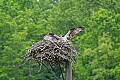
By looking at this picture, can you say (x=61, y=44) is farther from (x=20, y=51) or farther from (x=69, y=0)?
(x=69, y=0)

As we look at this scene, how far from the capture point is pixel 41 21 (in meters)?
27.8

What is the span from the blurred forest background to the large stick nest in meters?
14.5

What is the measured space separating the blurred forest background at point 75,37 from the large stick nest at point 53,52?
14.5 metres

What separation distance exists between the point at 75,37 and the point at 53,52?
19887 millimetres

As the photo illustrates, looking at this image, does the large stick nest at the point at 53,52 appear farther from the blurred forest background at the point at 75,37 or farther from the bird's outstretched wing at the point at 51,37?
the blurred forest background at the point at 75,37

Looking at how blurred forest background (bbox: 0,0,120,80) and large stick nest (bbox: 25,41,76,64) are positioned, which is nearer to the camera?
large stick nest (bbox: 25,41,76,64)

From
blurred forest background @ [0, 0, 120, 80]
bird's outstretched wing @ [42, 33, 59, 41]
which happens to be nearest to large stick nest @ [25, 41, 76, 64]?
bird's outstretched wing @ [42, 33, 59, 41]

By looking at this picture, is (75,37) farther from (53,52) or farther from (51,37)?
(53,52)

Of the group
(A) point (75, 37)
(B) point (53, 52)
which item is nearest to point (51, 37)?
(B) point (53, 52)

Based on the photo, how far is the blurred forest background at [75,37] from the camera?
22.0 m

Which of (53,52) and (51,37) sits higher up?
(51,37)

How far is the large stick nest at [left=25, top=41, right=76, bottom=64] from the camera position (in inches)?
258

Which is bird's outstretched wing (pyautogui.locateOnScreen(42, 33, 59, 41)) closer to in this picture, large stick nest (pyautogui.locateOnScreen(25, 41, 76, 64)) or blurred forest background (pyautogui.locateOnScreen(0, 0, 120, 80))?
large stick nest (pyautogui.locateOnScreen(25, 41, 76, 64))

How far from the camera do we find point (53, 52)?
6.56 m
